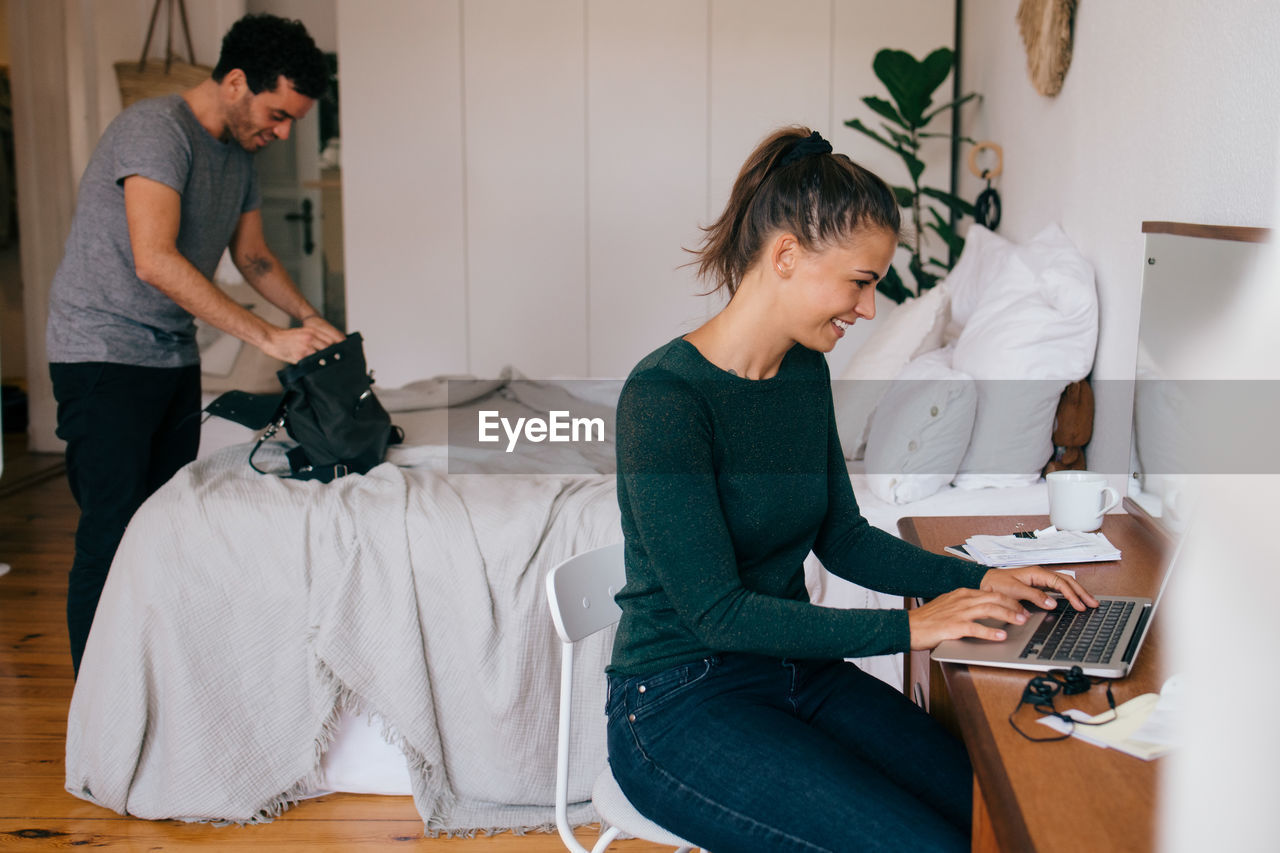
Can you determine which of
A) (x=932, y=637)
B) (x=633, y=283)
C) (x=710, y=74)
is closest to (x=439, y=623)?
(x=932, y=637)

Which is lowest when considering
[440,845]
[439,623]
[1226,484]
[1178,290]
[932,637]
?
[440,845]

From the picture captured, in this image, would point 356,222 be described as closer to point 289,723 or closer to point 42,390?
point 42,390

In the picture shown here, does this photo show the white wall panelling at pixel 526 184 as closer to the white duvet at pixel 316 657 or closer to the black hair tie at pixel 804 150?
the white duvet at pixel 316 657

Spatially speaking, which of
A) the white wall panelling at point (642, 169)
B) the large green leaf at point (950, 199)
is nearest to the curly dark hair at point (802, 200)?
the large green leaf at point (950, 199)

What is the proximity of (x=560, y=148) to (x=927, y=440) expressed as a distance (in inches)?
105

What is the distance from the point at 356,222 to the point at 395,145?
35 centimetres

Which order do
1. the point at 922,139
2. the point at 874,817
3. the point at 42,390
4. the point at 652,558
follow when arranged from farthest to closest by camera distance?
the point at 42,390, the point at 922,139, the point at 652,558, the point at 874,817

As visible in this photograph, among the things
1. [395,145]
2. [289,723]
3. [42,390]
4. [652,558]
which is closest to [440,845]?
[289,723]

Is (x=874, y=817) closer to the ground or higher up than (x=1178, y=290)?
closer to the ground

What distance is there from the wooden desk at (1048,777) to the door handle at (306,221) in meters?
4.45

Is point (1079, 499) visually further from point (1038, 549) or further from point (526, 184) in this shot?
point (526, 184)

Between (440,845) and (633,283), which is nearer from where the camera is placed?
(440,845)

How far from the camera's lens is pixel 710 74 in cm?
430

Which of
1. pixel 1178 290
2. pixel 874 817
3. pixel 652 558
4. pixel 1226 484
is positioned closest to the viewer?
pixel 874 817
